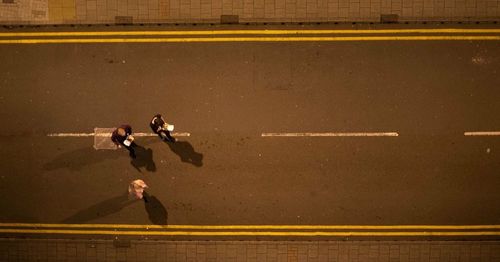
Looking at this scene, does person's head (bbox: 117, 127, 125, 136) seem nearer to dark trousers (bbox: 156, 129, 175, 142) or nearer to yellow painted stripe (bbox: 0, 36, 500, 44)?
dark trousers (bbox: 156, 129, 175, 142)

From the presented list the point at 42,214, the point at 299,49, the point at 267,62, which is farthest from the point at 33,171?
the point at 299,49

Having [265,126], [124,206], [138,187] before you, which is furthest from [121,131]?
[265,126]

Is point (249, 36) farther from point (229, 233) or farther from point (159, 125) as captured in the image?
point (229, 233)

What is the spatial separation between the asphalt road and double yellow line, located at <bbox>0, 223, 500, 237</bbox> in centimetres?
17

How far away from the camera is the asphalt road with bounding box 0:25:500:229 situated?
991 centimetres

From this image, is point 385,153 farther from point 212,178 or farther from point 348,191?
point 212,178

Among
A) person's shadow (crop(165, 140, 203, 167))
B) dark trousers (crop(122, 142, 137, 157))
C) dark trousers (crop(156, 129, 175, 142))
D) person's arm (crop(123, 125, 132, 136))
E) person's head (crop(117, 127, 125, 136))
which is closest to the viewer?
person's head (crop(117, 127, 125, 136))

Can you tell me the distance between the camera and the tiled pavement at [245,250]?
10.0 metres

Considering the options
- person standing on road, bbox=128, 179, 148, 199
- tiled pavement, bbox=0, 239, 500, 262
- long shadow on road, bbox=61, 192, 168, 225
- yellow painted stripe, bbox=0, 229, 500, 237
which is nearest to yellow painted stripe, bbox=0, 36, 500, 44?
person standing on road, bbox=128, 179, 148, 199

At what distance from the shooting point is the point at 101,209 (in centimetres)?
1016

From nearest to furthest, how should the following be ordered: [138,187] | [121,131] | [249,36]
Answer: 1. [121,131]
2. [138,187]
3. [249,36]

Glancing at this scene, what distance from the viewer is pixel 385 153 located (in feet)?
32.7

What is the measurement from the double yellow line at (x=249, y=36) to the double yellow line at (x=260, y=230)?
4293 millimetres

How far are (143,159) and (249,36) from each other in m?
3.75
